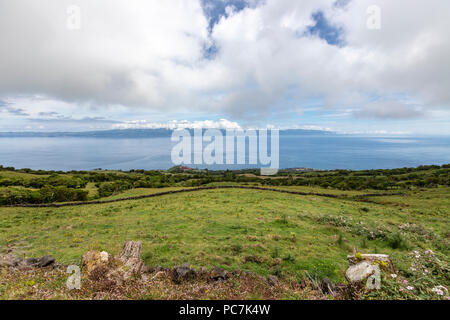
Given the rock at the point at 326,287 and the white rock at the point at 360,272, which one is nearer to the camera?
the white rock at the point at 360,272

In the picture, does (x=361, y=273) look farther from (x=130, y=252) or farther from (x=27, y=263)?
(x=27, y=263)

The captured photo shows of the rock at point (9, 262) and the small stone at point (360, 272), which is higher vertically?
the small stone at point (360, 272)

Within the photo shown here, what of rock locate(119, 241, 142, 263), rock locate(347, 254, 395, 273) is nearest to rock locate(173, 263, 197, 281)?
rock locate(119, 241, 142, 263)

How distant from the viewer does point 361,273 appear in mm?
4770

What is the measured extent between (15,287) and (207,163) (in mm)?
159980

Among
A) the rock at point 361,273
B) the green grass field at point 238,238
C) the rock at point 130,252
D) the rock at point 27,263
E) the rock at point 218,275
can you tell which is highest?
the rock at point 361,273

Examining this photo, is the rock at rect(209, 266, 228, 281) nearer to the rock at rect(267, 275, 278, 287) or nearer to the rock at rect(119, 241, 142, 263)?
the rock at rect(267, 275, 278, 287)

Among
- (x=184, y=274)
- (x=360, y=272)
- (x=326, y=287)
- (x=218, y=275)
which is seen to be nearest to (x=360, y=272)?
(x=360, y=272)

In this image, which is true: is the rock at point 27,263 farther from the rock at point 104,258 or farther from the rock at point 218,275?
the rock at point 218,275

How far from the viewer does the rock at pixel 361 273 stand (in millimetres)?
4695

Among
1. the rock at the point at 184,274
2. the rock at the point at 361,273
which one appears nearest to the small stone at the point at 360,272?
the rock at the point at 361,273

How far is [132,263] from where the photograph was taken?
638 cm

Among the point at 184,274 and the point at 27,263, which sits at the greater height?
the point at 184,274

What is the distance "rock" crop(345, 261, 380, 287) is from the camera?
470 cm
